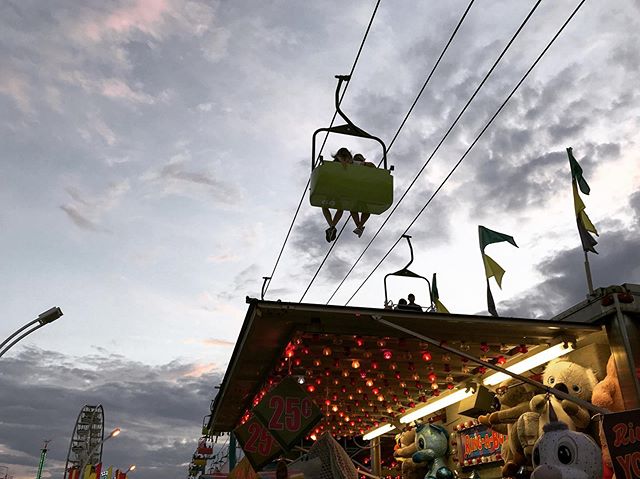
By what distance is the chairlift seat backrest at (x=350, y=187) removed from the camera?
6.47 meters

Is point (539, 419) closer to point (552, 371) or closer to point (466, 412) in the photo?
point (552, 371)

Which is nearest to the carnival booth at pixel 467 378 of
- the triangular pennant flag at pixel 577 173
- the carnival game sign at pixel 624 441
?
the carnival game sign at pixel 624 441

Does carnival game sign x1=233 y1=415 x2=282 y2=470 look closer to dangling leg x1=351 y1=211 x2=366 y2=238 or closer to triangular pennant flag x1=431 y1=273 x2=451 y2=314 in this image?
dangling leg x1=351 y1=211 x2=366 y2=238

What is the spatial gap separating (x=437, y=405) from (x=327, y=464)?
24.4ft

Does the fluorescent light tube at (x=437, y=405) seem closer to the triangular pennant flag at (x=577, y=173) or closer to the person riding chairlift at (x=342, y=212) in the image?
the triangular pennant flag at (x=577, y=173)

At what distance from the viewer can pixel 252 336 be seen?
8.72 metres

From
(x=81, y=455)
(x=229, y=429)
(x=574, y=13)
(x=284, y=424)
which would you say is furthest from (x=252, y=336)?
(x=81, y=455)

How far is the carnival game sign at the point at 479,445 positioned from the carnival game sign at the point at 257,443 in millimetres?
5078

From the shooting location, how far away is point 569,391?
326 inches

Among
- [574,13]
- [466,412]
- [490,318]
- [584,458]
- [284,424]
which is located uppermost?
[574,13]

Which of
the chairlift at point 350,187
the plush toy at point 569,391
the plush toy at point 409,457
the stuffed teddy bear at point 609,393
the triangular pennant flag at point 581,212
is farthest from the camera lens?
the plush toy at point 409,457

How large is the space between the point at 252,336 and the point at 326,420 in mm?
8143

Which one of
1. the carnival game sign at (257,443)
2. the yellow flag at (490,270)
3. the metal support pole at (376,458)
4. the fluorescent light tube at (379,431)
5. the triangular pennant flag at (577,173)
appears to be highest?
the triangular pennant flag at (577,173)

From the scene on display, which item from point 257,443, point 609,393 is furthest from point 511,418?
point 257,443
